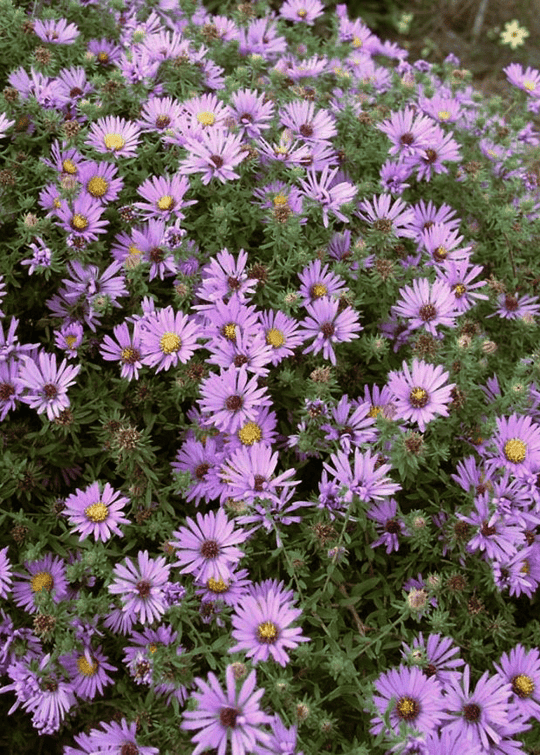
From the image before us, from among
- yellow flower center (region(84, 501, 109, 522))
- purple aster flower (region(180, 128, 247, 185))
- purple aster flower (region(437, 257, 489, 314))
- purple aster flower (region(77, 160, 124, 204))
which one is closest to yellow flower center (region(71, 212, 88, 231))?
purple aster flower (region(77, 160, 124, 204))

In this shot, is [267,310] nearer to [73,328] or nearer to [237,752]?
[73,328]

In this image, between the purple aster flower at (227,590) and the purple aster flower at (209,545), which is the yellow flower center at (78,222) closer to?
the purple aster flower at (209,545)

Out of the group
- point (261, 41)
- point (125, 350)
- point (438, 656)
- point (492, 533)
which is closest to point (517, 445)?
point (492, 533)

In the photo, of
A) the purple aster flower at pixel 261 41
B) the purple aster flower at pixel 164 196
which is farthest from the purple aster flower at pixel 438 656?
the purple aster flower at pixel 261 41

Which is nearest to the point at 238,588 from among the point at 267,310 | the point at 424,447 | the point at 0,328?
the point at 424,447

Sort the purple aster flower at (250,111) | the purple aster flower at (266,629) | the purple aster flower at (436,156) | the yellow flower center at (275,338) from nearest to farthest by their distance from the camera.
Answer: the purple aster flower at (266,629)
the yellow flower center at (275,338)
the purple aster flower at (250,111)
the purple aster flower at (436,156)
